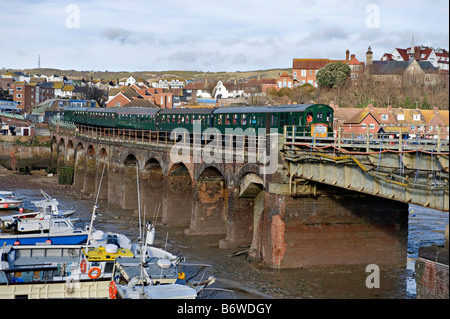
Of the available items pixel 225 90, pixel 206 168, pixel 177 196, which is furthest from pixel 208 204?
pixel 225 90

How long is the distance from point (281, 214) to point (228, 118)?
48.5 ft

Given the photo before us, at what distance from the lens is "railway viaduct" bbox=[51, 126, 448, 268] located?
2947 cm

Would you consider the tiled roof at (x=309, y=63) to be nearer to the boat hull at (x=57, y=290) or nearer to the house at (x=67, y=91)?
the house at (x=67, y=91)

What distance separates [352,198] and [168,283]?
12.1 m

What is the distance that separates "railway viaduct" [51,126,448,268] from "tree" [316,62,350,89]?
6075 centimetres

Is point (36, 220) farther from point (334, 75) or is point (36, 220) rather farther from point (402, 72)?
point (402, 72)

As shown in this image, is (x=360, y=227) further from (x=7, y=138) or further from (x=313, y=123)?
(x=7, y=138)

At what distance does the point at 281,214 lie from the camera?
29.3m

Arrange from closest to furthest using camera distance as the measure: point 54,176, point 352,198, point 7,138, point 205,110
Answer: point 352,198, point 205,110, point 54,176, point 7,138

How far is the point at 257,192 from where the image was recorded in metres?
33.4

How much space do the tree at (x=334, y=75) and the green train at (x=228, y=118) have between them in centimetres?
4295

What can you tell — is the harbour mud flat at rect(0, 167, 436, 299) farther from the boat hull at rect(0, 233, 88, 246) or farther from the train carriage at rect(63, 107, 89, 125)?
the train carriage at rect(63, 107, 89, 125)

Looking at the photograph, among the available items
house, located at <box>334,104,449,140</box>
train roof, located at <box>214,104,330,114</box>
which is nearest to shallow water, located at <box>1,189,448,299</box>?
train roof, located at <box>214,104,330,114</box>
